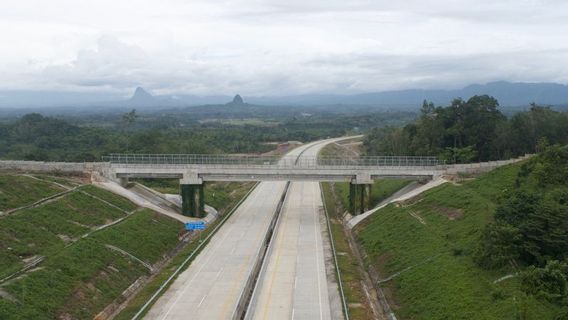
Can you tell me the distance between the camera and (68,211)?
61562mm

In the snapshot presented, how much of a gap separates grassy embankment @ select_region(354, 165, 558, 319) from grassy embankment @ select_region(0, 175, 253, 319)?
24.2 metres

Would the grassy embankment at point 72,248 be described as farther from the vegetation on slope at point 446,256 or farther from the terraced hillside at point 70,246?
the vegetation on slope at point 446,256

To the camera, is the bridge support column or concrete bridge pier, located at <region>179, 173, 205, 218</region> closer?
concrete bridge pier, located at <region>179, 173, 205, 218</region>

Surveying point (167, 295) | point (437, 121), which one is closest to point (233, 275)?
point (167, 295)

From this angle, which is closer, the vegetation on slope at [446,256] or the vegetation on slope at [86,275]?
the vegetation on slope at [446,256]

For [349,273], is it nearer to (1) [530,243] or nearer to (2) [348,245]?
(2) [348,245]

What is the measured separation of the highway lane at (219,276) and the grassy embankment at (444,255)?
43.5ft

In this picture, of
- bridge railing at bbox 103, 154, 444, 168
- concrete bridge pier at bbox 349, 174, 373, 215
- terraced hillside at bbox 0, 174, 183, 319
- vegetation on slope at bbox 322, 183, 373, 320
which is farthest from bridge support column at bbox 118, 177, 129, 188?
concrete bridge pier at bbox 349, 174, 373, 215

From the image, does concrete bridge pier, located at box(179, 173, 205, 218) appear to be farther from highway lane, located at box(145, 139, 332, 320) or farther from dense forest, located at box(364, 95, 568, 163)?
dense forest, located at box(364, 95, 568, 163)

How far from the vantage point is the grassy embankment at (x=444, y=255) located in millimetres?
37562

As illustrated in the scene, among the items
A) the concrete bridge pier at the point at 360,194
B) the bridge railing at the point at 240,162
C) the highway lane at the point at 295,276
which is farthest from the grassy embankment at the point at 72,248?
the concrete bridge pier at the point at 360,194

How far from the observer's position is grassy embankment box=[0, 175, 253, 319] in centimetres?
4088

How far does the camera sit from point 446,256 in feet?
158

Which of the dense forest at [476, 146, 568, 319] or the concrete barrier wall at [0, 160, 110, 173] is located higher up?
the concrete barrier wall at [0, 160, 110, 173]
